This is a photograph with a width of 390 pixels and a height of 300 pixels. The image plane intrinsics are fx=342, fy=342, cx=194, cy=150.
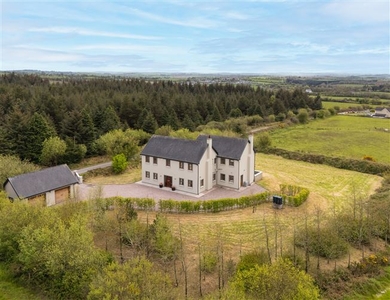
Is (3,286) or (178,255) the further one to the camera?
(178,255)

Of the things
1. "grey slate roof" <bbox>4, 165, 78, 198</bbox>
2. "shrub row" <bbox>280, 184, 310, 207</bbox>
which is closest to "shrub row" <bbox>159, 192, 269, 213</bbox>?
"shrub row" <bbox>280, 184, 310, 207</bbox>

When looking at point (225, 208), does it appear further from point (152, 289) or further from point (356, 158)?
point (356, 158)

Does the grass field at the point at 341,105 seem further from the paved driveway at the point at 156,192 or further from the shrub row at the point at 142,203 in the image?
the shrub row at the point at 142,203

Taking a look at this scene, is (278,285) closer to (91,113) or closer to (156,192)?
(156,192)

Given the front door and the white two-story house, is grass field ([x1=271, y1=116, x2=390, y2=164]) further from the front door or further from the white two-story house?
the front door

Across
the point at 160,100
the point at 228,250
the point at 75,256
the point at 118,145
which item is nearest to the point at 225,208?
the point at 228,250

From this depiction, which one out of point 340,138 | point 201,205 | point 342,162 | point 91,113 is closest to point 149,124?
point 91,113
